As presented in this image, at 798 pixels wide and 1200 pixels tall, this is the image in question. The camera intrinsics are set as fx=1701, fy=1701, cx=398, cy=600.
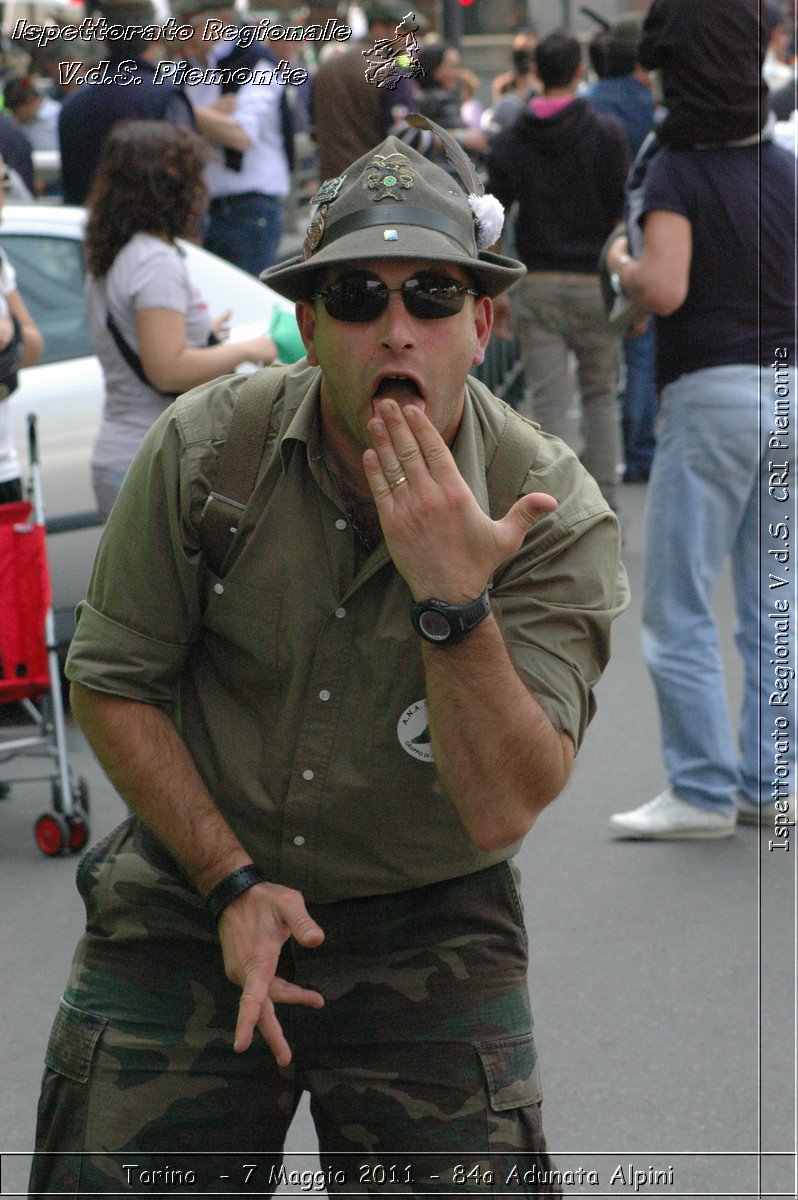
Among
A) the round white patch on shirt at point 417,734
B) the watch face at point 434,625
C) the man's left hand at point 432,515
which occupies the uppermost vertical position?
the man's left hand at point 432,515

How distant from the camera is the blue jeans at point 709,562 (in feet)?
17.3

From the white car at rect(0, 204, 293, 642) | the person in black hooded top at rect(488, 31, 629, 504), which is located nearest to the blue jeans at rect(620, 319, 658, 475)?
the person in black hooded top at rect(488, 31, 629, 504)

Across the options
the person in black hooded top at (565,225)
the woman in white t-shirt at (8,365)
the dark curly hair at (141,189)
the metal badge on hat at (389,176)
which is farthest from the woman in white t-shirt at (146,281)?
the person in black hooded top at (565,225)

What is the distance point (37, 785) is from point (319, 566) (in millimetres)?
3890

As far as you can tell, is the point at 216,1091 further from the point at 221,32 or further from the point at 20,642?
the point at 221,32

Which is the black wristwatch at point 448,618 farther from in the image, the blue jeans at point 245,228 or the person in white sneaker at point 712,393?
the blue jeans at point 245,228

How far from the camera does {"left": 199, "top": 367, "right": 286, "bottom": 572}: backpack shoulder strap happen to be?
2.42 meters

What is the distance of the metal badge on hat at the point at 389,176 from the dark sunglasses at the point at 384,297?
13cm

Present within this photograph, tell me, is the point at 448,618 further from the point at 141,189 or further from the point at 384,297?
the point at 141,189

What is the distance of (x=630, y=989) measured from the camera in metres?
4.59

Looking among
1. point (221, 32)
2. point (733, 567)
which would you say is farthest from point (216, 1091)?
point (221, 32)

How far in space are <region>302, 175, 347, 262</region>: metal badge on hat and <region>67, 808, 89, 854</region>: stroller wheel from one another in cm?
323

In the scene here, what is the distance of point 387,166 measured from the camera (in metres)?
2.42

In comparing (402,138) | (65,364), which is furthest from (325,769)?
(402,138)
